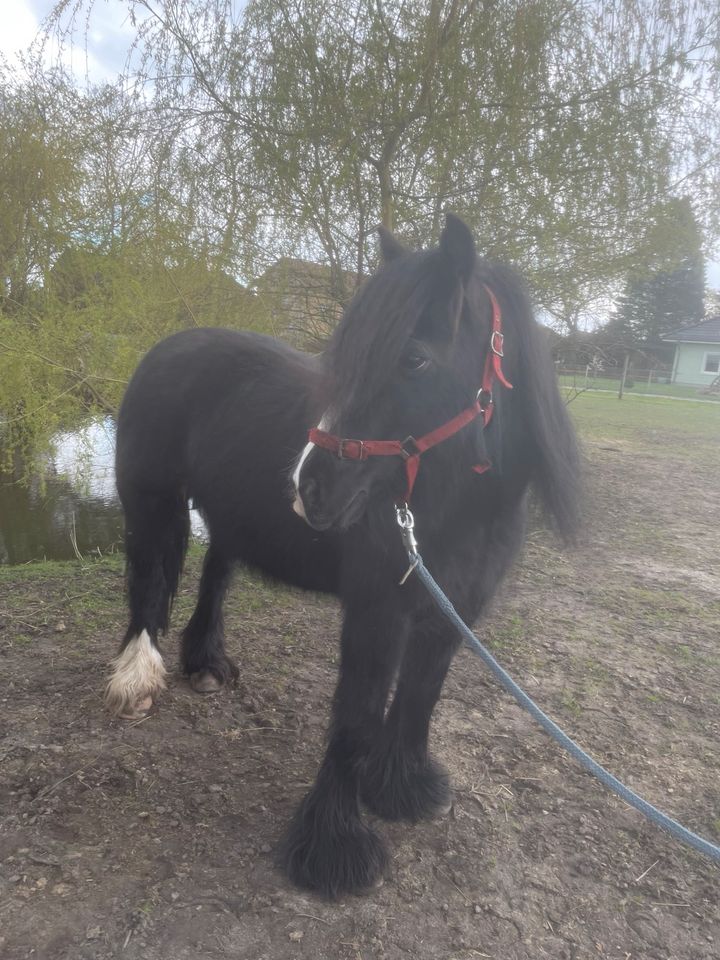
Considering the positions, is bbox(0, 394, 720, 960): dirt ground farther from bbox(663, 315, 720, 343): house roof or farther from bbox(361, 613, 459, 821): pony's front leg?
bbox(663, 315, 720, 343): house roof

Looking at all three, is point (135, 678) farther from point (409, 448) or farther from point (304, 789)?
point (409, 448)

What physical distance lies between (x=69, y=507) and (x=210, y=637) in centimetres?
424

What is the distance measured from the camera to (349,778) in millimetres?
1962

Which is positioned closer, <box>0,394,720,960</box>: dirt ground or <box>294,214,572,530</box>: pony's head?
<box>294,214,572,530</box>: pony's head

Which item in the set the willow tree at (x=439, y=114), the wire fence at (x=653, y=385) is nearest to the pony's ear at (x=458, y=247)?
the willow tree at (x=439, y=114)

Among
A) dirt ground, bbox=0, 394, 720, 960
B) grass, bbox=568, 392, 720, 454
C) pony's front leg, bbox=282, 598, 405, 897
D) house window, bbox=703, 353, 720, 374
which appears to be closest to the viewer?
dirt ground, bbox=0, 394, 720, 960

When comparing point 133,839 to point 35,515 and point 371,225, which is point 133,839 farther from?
point 35,515

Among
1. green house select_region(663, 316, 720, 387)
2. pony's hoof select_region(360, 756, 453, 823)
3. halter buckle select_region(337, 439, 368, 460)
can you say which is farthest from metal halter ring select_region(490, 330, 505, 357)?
green house select_region(663, 316, 720, 387)

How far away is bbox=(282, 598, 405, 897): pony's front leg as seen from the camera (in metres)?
1.83

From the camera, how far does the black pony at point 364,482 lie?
4.83ft

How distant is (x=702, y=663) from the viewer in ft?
11.3

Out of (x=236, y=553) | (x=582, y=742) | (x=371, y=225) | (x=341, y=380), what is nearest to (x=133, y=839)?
(x=236, y=553)

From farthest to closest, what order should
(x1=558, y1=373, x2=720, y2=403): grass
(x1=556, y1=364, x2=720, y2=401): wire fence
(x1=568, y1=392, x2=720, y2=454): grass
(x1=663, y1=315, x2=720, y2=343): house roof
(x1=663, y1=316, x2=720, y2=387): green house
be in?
(x1=663, y1=316, x2=720, y2=387): green house
(x1=663, y1=315, x2=720, y2=343): house roof
(x1=558, y1=373, x2=720, y2=403): grass
(x1=556, y1=364, x2=720, y2=401): wire fence
(x1=568, y1=392, x2=720, y2=454): grass

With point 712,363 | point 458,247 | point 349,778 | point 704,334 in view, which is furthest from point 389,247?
point 712,363
